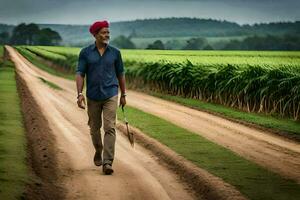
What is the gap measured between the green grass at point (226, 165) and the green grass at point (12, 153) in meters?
3.36

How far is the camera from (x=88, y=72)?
1111cm

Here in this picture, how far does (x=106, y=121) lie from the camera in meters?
10.9

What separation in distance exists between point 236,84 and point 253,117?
12.5 feet

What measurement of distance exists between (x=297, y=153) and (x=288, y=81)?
7.97m

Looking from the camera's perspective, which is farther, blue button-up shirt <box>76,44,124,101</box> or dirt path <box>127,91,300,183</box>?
dirt path <box>127,91,300,183</box>

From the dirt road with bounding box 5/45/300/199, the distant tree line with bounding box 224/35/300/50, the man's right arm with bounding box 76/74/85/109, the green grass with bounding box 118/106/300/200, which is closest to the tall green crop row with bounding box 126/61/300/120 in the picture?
the dirt road with bounding box 5/45/300/199

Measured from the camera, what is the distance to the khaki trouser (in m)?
10.9

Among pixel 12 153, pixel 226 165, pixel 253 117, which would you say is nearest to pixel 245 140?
pixel 226 165

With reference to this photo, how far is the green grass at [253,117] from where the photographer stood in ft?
62.4

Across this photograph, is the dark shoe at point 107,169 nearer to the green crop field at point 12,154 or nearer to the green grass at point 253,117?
the green crop field at point 12,154

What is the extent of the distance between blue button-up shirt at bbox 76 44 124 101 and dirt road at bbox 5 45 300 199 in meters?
1.47

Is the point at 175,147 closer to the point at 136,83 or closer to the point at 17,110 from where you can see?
the point at 17,110

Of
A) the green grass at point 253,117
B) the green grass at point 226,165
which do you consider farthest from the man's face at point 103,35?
the green grass at point 253,117

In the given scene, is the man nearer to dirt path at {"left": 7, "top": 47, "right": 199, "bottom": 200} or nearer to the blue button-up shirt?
the blue button-up shirt
